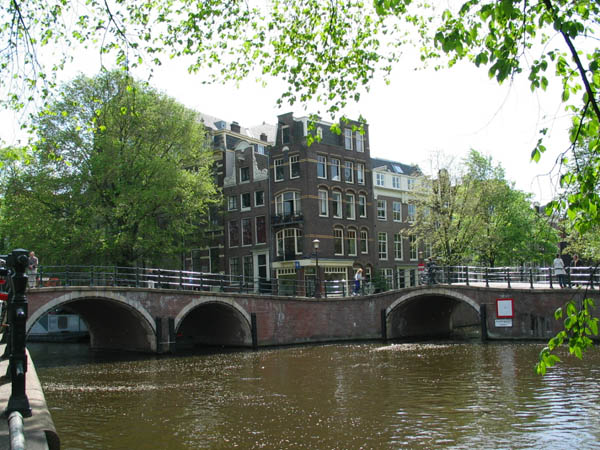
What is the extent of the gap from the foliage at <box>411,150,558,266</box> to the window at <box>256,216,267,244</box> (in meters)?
8.83

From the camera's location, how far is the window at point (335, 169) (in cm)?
3741

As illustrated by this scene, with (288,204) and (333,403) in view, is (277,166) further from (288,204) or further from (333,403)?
(333,403)

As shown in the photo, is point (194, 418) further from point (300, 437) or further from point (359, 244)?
point (359, 244)

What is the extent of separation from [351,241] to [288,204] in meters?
4.76

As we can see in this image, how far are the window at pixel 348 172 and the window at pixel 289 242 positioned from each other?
473 cm

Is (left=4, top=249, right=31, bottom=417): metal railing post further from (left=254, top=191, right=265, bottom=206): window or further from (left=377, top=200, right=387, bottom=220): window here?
(left=377, top=200, right=387, bottom=220): window

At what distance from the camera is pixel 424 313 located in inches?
1310

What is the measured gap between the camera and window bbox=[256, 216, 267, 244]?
37.7m

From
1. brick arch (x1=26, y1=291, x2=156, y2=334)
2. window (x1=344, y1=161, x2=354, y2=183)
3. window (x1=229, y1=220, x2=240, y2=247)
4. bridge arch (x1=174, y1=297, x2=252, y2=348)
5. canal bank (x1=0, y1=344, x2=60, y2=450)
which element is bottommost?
bridge arch (x1=174, y1=297, x2=252, y2=348)

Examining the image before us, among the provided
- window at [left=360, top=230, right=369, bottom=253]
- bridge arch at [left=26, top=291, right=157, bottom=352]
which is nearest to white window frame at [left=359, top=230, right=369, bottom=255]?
window at [left=360, top=230, right=369, bottom=253]

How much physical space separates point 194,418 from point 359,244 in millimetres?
27872

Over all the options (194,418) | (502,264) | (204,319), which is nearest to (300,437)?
(194,418)

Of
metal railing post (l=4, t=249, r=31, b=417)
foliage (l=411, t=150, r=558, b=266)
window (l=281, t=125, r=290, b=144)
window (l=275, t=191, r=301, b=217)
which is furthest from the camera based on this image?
window (l=281, t=125, r=290, b=144)

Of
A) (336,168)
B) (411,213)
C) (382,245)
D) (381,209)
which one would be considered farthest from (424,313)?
(411,213)
